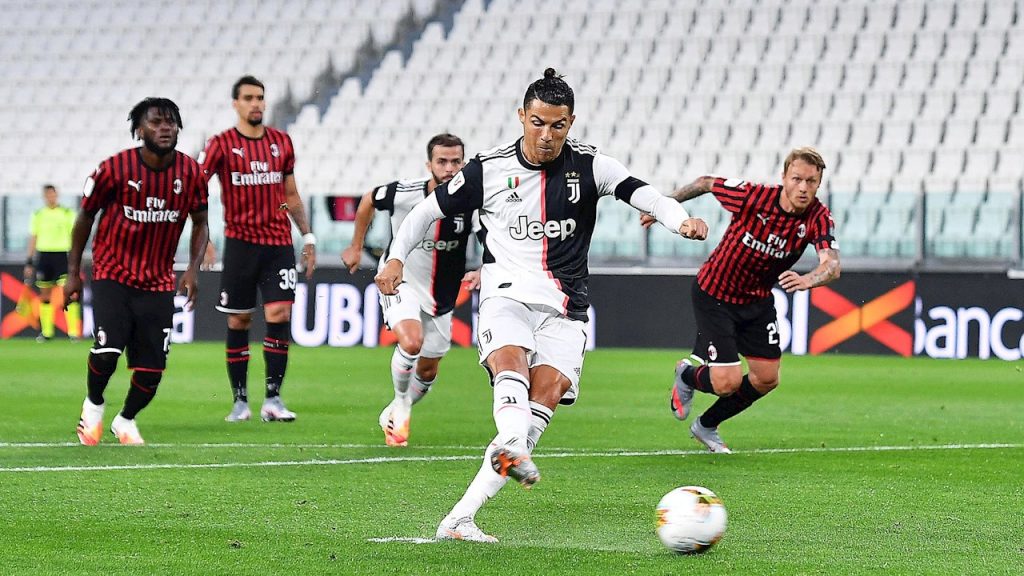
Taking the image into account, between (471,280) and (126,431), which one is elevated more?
(471,280)

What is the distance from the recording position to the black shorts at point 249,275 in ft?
34.3

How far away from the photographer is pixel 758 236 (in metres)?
8.72

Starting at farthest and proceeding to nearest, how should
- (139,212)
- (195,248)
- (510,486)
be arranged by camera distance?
(195,248) → (139,212) → (510,486)

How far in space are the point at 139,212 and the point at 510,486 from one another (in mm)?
2762

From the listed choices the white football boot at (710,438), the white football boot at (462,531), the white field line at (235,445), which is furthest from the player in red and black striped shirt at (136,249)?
the white football boot at (462,531)

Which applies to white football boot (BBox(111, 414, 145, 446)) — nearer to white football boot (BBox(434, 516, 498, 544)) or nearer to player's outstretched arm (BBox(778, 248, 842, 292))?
player's outstretched arm (BBox(778, 248, 842, 292))

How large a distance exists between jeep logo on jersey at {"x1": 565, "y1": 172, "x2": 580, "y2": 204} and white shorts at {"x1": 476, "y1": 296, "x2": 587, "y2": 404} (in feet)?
1.41

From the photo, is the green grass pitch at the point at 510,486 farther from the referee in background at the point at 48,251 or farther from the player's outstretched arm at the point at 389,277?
the referee in background at the point at 48,251

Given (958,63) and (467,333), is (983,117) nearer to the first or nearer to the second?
(958,63)

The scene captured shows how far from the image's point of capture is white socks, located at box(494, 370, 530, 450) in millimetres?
5418

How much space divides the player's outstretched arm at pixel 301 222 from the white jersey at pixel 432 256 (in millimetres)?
861

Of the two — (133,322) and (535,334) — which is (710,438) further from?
(133,322)

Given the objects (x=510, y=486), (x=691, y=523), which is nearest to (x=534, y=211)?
(x=691, y=523)

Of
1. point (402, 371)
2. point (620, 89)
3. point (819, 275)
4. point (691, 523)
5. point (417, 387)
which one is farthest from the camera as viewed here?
point (620, 89)
